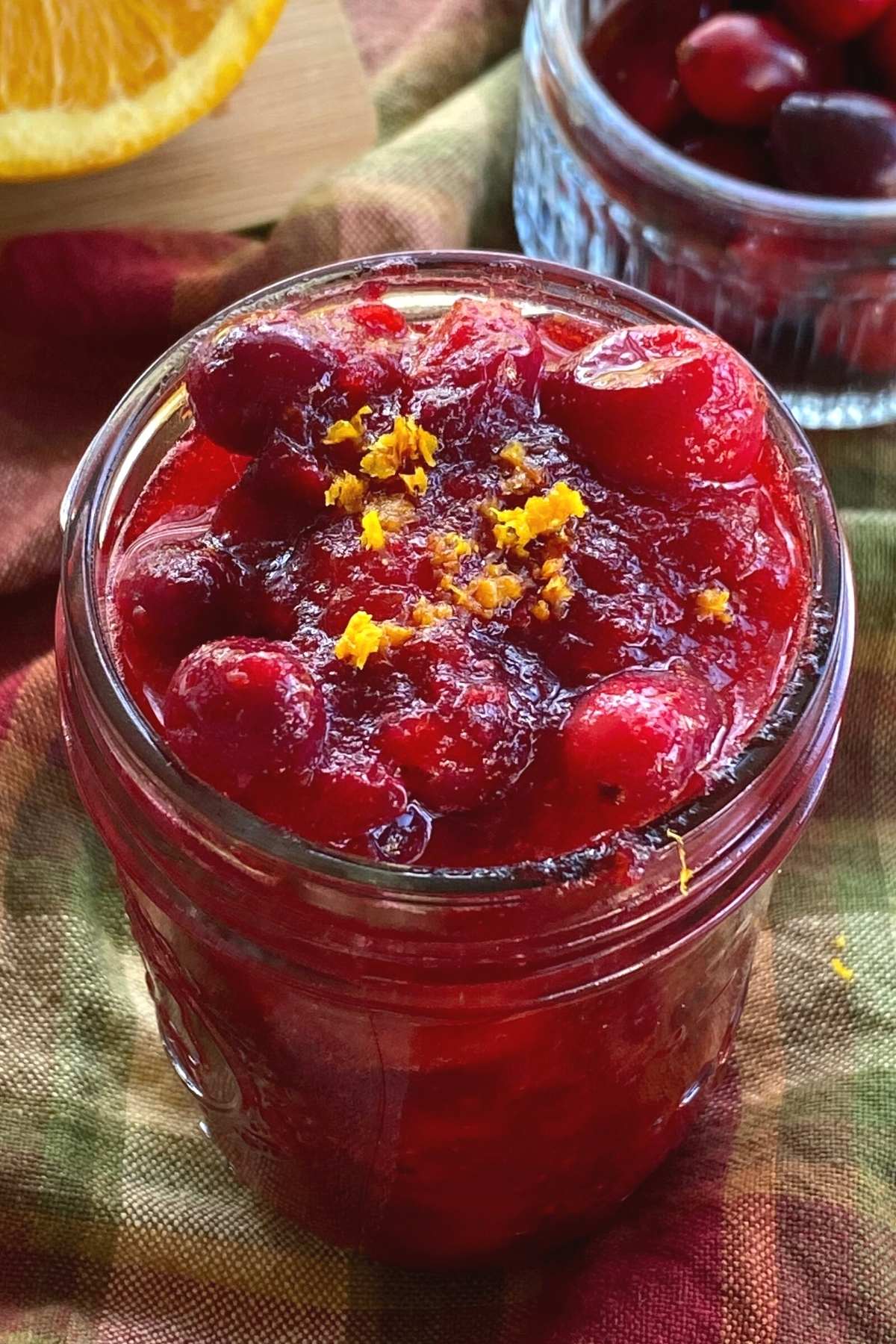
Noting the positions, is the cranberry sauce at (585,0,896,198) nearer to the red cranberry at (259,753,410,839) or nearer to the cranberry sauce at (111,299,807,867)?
the cranberry sauce at (111,299,807,867)

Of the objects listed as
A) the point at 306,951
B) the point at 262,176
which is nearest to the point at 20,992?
the point at 306,951

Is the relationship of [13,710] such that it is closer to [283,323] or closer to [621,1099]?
[283,323]

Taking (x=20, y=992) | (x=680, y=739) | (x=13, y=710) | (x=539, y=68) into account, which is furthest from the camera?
(x=539, y=68)

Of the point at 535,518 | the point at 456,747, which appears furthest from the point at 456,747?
the point at 535,518

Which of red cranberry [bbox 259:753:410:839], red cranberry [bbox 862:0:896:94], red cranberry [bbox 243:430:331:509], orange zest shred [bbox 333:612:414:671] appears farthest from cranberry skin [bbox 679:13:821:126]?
red cranberry [bbox 259:753:410:839]

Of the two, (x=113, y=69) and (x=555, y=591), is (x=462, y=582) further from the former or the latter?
(x=113, y=69)

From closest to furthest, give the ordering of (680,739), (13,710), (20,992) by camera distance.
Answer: (680,739), (20,992), (13,710)
